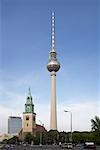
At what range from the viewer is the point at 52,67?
504 feet

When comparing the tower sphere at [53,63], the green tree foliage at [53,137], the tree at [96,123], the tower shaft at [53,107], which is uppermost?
the tower sphere at [53,63]

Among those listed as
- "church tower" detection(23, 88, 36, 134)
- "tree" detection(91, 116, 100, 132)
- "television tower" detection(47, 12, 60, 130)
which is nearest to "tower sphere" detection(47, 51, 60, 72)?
"television tower" detection(47, 12, 60, 130)

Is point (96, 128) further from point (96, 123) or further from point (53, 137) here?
point (53, 137)

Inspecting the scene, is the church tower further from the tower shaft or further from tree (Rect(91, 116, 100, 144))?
tree (Rect(91, 116, 100, 144))

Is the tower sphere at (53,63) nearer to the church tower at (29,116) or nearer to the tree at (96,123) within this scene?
the church tower at (29,116)

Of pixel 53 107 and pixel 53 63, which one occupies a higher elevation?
pixel 53 63

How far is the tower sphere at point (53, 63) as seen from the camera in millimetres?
153250

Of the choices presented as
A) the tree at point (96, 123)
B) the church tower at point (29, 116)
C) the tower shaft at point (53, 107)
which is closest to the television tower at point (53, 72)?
the tower shaft at point (53, 107)

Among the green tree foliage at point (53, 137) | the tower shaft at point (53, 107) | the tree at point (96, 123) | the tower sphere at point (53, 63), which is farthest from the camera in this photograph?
the tower sphere at point (53, 63)

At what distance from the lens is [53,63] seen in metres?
154

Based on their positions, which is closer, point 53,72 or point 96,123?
point 96,123

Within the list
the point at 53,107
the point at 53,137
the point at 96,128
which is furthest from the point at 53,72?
the point at 96,128

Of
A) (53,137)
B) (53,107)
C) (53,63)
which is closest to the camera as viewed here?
(53,137)

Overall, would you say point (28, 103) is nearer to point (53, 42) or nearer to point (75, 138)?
point (53, 42)
